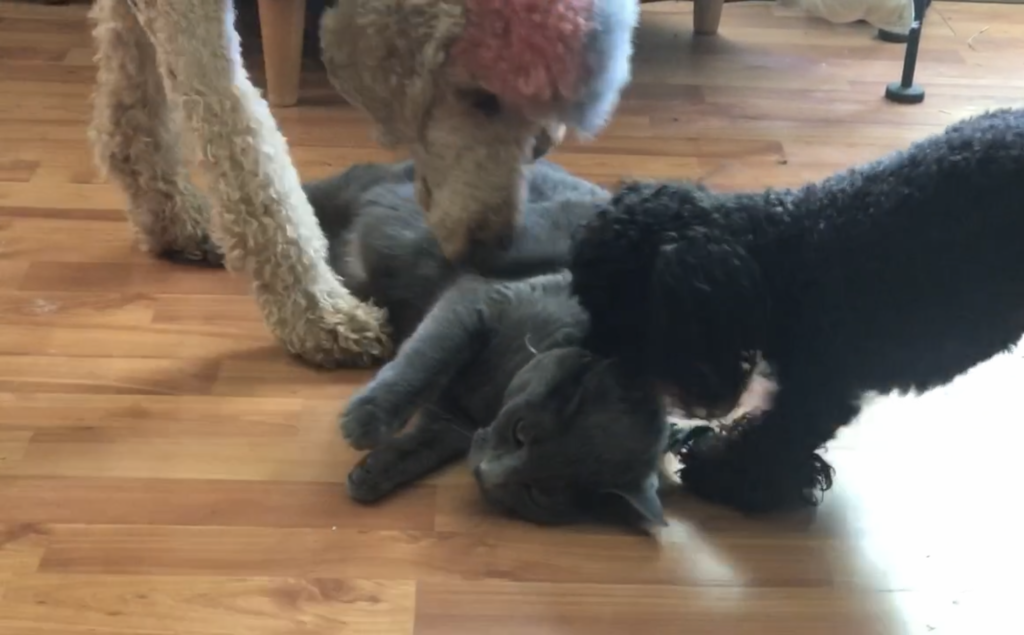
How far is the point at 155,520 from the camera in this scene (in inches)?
46.3

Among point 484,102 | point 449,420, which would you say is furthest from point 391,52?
point 449,420

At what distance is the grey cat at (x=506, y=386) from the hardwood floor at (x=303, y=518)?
0.14 ft

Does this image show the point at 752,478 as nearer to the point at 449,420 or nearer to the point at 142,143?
the point at 449,420

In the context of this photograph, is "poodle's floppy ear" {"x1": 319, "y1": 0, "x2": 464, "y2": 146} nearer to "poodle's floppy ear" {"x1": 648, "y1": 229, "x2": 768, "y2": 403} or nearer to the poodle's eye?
the poodle's eye

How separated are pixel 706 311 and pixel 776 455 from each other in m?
0.23

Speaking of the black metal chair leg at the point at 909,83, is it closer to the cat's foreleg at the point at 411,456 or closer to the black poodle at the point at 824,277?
the black poodle at the point at 824,277

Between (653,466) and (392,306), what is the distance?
1.58 ft

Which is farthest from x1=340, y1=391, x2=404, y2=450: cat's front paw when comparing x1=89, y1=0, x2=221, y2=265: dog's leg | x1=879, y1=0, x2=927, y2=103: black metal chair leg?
x1=879, y1=0, x2=927, y2=103: black metal chair leg

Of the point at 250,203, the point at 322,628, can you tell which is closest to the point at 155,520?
the point at 322,628

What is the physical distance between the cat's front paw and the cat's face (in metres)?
0.11

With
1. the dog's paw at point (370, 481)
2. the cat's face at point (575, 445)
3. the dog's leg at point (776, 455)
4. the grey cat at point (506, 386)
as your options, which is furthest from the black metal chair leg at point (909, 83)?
the dog's paw at point (370, 481)

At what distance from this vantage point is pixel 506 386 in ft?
4.11

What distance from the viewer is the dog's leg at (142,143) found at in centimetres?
153

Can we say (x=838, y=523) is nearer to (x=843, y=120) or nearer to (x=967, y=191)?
(x=967, y=191)
